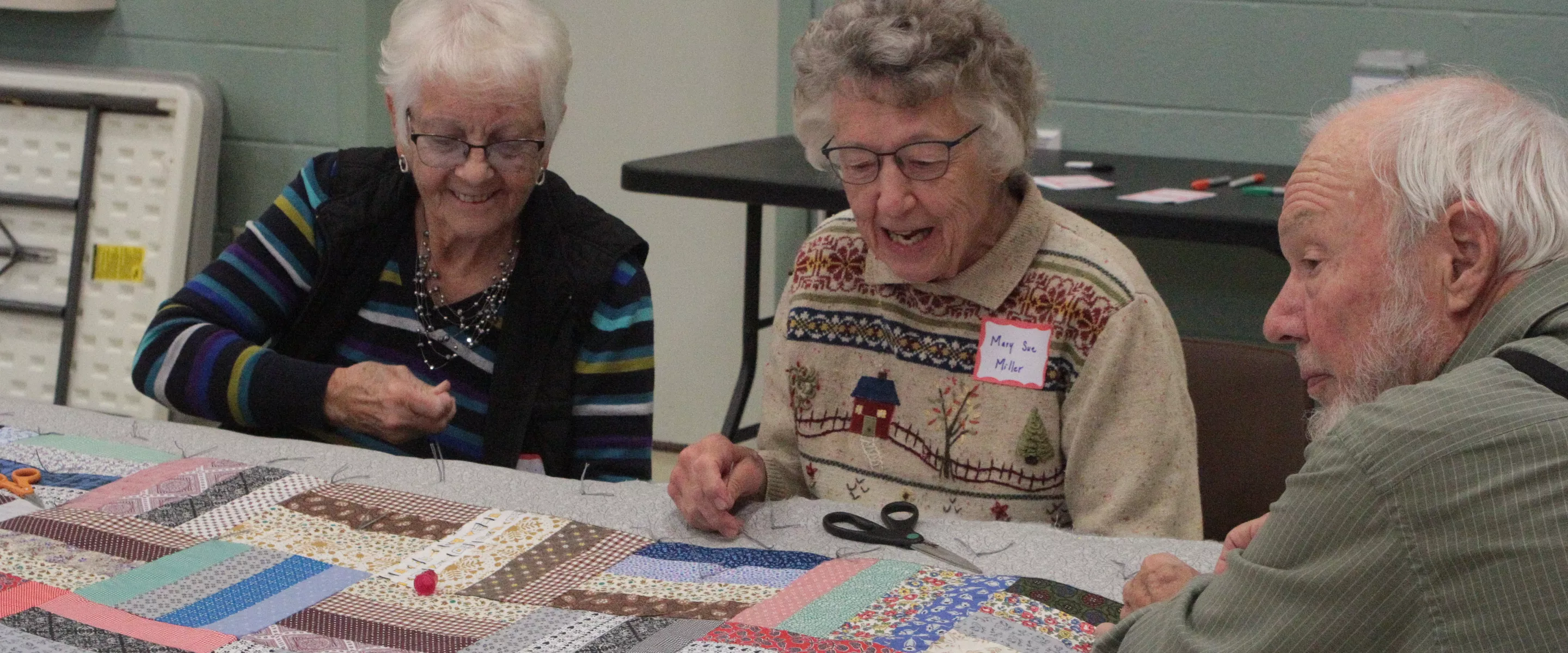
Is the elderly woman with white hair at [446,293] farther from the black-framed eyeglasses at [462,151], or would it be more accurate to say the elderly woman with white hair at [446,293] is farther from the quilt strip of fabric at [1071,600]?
the quilt strip of fabric at [1071,600]

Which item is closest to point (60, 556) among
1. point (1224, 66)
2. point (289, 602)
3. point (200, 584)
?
point (200, 584)

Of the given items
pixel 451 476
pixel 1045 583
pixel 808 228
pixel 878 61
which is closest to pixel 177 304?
pixel 451 476

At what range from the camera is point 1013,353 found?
1.75m

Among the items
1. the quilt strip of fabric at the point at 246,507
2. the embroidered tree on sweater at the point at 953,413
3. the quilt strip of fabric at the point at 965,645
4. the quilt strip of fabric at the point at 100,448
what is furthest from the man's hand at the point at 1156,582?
the quilt strip of fabric at the point at 100,448

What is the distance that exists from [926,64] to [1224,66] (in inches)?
87.9

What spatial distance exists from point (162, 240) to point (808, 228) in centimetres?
171

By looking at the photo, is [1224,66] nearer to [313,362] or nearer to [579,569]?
[313,362]

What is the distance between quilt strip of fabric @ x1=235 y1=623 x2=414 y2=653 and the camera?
127 cm

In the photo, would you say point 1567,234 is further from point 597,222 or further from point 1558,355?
point 597,222

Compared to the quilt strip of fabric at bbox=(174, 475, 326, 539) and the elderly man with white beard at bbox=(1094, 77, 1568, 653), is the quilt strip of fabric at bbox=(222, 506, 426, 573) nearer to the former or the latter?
the quilt strip of fabric at bbox=(174, 475, 326, 539)

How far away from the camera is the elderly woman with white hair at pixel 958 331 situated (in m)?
1.67

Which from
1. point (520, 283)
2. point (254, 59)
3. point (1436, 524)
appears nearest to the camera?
point (1436, 524)

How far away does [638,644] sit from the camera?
1.27m

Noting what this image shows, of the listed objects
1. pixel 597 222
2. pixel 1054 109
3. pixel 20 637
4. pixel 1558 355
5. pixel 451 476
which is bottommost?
pixel 20 637
